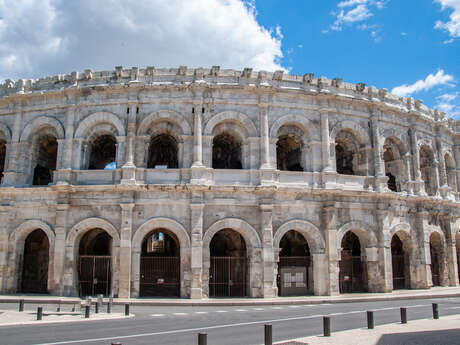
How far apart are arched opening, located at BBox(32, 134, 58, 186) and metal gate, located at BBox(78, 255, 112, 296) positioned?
5589 mm

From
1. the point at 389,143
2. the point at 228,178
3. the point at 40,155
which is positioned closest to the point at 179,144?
the point at 228,178

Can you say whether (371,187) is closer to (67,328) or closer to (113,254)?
(113,254)

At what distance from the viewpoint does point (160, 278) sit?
61.4 ft

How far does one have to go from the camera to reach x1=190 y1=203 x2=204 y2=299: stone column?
55.7 feet

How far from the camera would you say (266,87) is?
62.8ft

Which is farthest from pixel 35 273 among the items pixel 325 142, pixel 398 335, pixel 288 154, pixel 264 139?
pixel 398 335

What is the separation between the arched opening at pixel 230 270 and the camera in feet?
63.0

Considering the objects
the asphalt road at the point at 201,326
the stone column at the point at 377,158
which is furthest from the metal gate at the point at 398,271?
the asphalt road at the point at 201,326

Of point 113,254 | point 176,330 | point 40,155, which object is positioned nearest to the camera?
point 176,330

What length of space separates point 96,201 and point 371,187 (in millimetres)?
12857

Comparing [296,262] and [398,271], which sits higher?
[296,262]

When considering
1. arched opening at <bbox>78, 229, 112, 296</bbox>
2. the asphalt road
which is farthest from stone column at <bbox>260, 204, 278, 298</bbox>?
arched opening at <bbox>78, 229, 112, 296</bbox>

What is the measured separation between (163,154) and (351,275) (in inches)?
473

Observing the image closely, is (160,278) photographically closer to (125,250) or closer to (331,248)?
(125,250)
